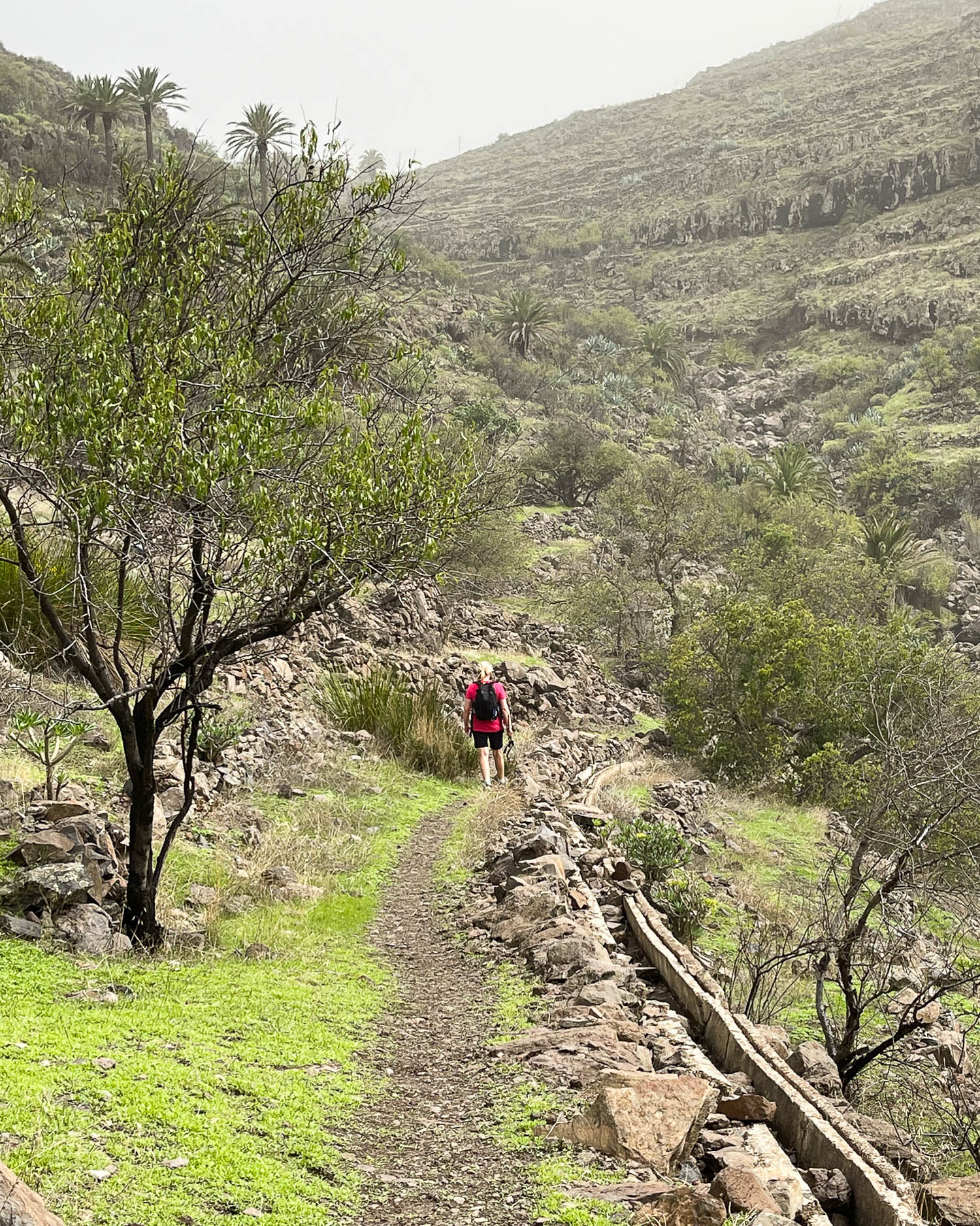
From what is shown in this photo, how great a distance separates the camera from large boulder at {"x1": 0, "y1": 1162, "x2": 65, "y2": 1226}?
91.6 inches

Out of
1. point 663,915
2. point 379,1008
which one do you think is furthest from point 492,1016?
point 663,915

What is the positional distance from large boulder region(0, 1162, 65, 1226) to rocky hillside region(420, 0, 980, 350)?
6033 centimetres

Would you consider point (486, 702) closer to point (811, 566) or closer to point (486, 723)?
point (486, 723)

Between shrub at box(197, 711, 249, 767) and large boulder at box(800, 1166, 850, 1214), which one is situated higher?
shrub at box(197, 711, 249, 767)

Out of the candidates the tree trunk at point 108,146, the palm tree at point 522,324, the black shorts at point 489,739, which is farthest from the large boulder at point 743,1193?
the palm tree at point 522,324

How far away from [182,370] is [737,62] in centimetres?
15327

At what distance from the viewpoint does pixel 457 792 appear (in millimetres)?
12758

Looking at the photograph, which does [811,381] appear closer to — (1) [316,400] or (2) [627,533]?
(2) [627,533]

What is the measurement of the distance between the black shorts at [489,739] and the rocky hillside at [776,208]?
169 ft

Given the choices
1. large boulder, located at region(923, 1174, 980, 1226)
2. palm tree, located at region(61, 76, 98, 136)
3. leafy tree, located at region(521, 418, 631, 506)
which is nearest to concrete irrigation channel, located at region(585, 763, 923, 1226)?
large boulder, located at region(923, 1174, 980, 1226)

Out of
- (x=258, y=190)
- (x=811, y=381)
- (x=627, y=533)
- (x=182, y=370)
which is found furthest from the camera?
(x=811, y=381)

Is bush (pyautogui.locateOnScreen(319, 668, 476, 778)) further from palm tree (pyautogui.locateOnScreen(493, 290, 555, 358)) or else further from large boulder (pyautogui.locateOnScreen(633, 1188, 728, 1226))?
palm tree (pyautogui.locateOnScreen(493, 290, 555, 358))

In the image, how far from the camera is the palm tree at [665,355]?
56312 millimetres

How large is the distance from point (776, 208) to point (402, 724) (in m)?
71.1
